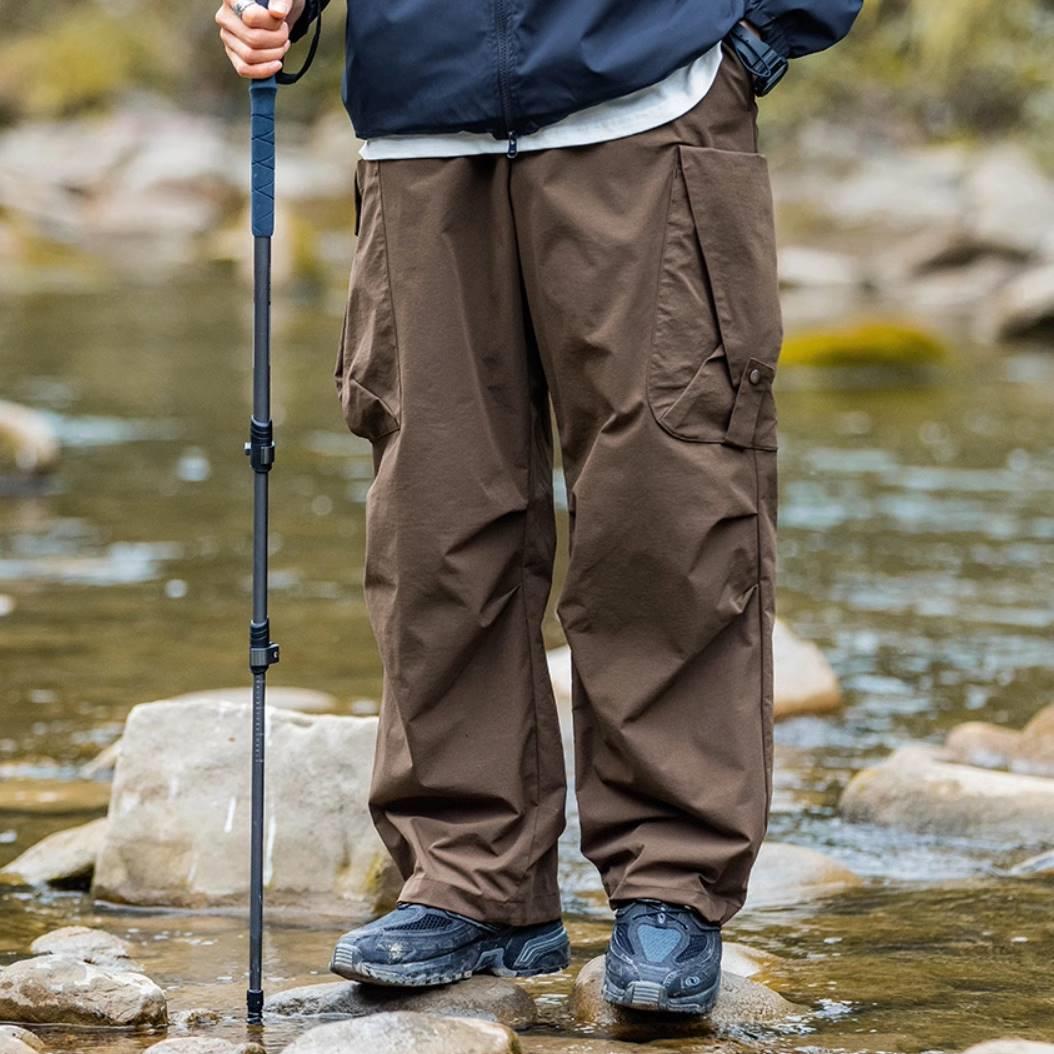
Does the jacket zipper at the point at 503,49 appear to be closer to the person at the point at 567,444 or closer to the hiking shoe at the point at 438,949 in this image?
the person at the point at 567,444

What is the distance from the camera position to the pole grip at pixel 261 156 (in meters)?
2.76

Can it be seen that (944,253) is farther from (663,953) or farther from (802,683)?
(663,953)

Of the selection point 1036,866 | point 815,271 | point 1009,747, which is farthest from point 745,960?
point 815,271

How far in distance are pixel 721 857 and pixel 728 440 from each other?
52 cm

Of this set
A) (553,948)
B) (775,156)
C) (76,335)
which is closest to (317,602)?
(553,948)

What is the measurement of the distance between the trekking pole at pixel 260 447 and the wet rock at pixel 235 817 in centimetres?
60

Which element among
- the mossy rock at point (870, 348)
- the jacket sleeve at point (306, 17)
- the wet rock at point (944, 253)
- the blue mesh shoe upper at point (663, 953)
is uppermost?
the wet rock at point (944, 253)

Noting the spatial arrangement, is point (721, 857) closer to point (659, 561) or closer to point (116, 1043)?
point (659, 561)

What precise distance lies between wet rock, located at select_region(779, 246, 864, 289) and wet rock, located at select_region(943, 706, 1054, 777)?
13.0 meters

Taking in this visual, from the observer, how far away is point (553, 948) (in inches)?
111

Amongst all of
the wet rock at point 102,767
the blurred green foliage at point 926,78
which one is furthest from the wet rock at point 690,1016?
the blurred green foliage at point 926,78

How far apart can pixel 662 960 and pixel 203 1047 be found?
57 centimetres

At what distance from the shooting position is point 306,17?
2836mm

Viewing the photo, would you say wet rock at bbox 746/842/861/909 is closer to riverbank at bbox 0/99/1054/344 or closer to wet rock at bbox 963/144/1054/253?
riverbank at bbox 0/99/1054/344
